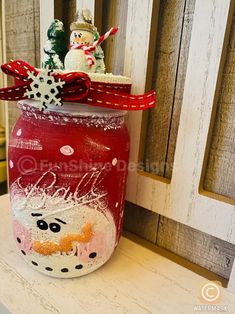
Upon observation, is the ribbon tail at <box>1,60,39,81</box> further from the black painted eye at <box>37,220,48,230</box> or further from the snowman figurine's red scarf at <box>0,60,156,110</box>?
the black painted eye at <box>37,220,48,230</box>

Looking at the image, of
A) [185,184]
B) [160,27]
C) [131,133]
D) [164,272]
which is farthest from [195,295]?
[160,27]

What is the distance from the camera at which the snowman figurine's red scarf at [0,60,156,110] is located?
32cm

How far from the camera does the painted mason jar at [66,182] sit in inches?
13.8

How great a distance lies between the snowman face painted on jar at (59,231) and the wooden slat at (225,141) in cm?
18

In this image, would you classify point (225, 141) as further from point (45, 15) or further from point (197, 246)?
point (45, 15)

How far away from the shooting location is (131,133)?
1.59ft

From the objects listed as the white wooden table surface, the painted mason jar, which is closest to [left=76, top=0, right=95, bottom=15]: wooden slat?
the painted mason jar

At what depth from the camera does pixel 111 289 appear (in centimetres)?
40

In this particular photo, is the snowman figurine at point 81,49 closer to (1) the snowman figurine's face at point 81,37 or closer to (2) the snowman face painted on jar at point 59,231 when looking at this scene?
(1) the snowman figurine's face at point 81,37

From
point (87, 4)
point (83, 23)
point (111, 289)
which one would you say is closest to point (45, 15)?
point (87, 4)

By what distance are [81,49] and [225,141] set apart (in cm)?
25

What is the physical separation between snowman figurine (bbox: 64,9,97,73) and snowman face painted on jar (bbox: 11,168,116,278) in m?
0.17

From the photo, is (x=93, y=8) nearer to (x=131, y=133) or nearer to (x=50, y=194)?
(x=131, y=133)

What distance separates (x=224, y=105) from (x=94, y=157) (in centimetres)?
21
